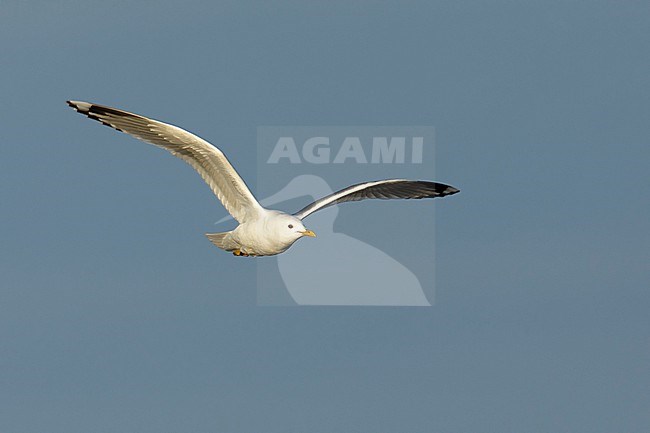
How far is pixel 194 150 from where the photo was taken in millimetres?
26312

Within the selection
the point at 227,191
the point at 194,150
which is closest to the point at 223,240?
the point at 227,191

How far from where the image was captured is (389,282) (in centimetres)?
3272

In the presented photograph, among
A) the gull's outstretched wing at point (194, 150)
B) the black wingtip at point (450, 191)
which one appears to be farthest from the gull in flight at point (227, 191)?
the black wingtip at point (450, 191)

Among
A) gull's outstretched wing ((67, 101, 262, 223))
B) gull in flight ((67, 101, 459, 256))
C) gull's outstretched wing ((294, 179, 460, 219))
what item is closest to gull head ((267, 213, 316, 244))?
gull in flight ((67, 101, 459, 256))

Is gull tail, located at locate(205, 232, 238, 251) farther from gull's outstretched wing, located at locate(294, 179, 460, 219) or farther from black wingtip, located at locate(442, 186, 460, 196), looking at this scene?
black wingtip, located at locate(442, 186, 460, 196)

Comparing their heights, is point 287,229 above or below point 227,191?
below

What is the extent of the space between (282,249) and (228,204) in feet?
3.99

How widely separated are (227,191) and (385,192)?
113 inches

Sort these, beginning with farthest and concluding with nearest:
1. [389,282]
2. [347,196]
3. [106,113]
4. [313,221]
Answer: [389,282]
[313,221]
[347,196]
[106,113]

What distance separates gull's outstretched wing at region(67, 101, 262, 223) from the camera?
25.9 meters

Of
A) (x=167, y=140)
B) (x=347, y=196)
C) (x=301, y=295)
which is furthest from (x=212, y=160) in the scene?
(x=301, y=295)

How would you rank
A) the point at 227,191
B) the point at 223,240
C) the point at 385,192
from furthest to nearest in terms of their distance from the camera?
the point at 385,192
the point at 223,240
the point at 227,191

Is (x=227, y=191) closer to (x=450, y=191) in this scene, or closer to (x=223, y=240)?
(x=223, y=240)

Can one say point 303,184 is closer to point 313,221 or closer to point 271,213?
point 313,221
